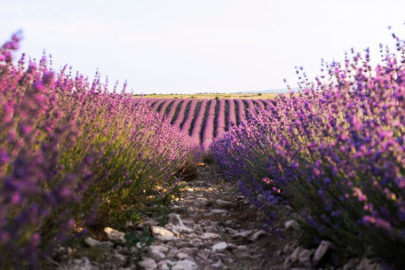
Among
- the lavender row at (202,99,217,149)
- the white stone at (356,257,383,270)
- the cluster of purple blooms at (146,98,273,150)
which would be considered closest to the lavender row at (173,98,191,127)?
the cluster of purple blooms at (146,98,273,150)

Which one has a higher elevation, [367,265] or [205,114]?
[205,114]

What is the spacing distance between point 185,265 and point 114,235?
67cm

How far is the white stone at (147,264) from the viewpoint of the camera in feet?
8.59

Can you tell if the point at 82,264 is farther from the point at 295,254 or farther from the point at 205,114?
the point at 205,114

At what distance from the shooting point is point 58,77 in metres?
3.37

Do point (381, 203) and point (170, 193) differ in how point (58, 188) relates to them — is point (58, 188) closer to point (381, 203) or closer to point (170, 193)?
point (381, 203)

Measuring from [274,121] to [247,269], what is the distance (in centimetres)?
245

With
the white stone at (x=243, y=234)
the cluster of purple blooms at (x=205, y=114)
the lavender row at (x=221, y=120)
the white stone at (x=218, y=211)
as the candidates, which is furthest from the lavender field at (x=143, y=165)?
the cluster of purple blooms at (x=205, y=114)

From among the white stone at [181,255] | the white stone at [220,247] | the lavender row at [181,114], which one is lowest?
the white stone at [220,247]

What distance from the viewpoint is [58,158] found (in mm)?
2154

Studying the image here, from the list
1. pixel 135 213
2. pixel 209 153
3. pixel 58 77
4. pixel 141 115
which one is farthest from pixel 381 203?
pixel 209 153

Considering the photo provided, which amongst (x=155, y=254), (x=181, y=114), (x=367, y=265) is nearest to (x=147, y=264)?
(x=155, y=254)

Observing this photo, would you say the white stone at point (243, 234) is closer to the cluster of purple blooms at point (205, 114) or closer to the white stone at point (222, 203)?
the white stone at point (222, 203)

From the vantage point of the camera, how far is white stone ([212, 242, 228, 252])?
3.14 meters
